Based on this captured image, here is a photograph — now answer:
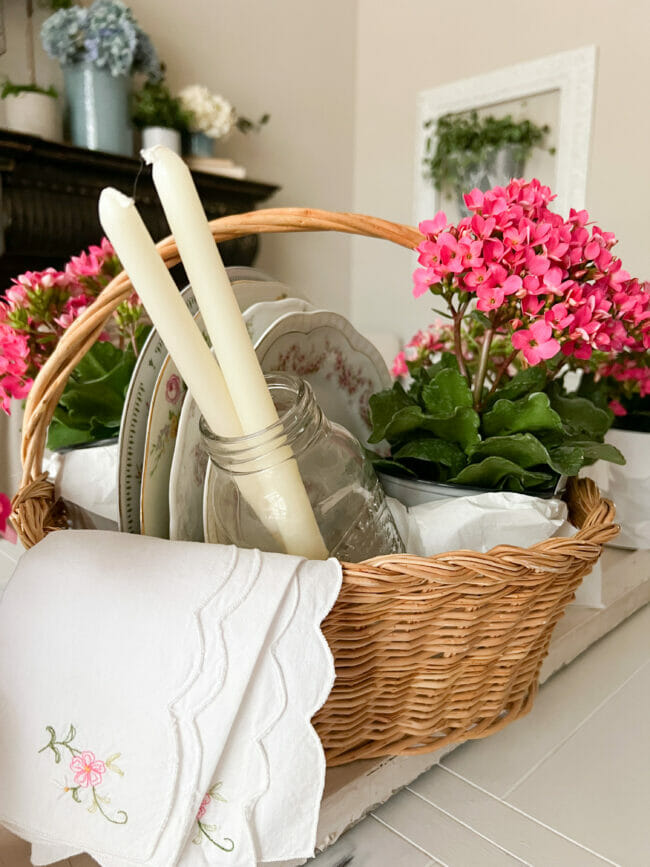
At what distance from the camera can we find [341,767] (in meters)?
0.42

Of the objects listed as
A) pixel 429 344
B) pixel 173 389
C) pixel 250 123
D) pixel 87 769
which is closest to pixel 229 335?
pixel 173 389

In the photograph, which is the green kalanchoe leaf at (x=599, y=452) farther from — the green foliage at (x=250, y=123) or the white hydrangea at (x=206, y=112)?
the green foliage at (x=250, y=123)

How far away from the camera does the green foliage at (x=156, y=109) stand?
1866mm

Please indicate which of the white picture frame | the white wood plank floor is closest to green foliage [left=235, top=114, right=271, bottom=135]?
the white picture frame

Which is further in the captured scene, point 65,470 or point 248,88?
point 248,88

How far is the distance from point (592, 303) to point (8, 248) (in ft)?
5.57

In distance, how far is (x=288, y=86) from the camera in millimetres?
2508

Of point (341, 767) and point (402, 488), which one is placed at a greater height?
point (402, 488)

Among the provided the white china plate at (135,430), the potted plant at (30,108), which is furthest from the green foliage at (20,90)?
the white china plate at (135,430)

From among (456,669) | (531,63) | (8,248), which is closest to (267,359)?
(456,669)

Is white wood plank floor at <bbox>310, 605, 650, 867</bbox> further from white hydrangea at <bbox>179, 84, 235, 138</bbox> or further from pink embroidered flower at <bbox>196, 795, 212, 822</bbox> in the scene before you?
white hydrangea at <bbox>179, 84, 235, 138</bbox>

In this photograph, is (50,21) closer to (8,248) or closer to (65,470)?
(8,248)

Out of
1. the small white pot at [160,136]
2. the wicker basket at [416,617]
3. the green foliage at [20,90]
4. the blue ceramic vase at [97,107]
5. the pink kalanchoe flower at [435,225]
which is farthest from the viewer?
the small white pot at [160,136]

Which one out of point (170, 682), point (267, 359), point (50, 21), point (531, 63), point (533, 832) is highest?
point (531, 63)
